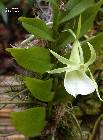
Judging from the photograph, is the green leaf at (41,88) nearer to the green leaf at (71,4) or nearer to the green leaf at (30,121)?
the green leaf at (30,121)

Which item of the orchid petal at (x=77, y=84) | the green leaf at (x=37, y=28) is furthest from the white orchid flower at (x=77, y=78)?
the green leaf at (x=37, y=28)

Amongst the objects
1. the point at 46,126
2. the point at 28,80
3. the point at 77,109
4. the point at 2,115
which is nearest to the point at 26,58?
the point at 28,80

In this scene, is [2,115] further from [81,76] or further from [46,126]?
[81,76]

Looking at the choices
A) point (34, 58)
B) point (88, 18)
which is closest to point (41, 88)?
point (34, 58)

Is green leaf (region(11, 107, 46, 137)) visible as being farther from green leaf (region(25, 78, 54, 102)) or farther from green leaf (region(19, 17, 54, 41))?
green leaf (region(19, 17, 54, 41))

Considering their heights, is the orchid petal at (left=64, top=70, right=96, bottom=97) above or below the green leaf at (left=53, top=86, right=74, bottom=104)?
above

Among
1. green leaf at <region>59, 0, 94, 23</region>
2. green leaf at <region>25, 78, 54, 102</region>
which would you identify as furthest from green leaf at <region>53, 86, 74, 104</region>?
green leaf at <region>59, 0, 94, 23</region>
